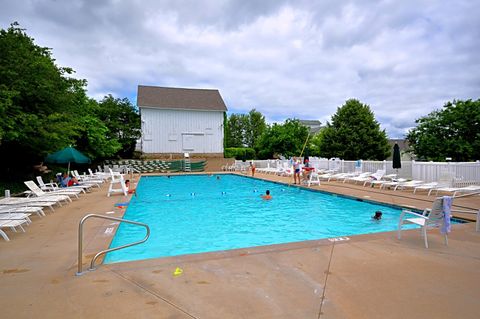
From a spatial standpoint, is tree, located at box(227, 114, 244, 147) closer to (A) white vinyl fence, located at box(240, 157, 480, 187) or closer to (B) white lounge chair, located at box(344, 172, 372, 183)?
(A) white vinyl fence, located at box(240, 157, 480, 187)

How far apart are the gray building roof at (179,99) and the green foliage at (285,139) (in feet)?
25.1

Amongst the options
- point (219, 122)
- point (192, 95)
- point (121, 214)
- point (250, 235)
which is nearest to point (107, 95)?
point (192, 95)

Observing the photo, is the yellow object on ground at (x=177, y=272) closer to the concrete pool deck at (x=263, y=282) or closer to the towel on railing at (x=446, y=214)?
the concrete pool deck at (x=263, y=282)

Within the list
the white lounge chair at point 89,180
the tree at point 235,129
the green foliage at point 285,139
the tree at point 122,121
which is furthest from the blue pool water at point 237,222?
the tree at point 235,129

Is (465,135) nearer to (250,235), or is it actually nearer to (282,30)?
(282,30)

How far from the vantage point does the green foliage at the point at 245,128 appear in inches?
2386

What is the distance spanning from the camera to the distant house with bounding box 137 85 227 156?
34375mm

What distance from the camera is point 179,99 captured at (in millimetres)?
36812

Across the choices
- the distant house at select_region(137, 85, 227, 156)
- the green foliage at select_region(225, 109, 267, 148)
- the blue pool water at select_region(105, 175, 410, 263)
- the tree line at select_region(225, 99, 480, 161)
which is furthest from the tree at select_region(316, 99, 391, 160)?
the green foliage at select_region(225, 109, 267, 148)

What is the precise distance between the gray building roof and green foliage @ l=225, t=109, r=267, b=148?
820 inches

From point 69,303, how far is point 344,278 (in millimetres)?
3102

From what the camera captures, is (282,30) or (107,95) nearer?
(282,30)

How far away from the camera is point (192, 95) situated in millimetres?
38281

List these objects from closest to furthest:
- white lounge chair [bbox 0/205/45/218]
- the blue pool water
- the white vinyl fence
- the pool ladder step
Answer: the blue pool water
white lounge chair [bbox 0/205/45/218]
the white vinyl fence
the pool ladder step
